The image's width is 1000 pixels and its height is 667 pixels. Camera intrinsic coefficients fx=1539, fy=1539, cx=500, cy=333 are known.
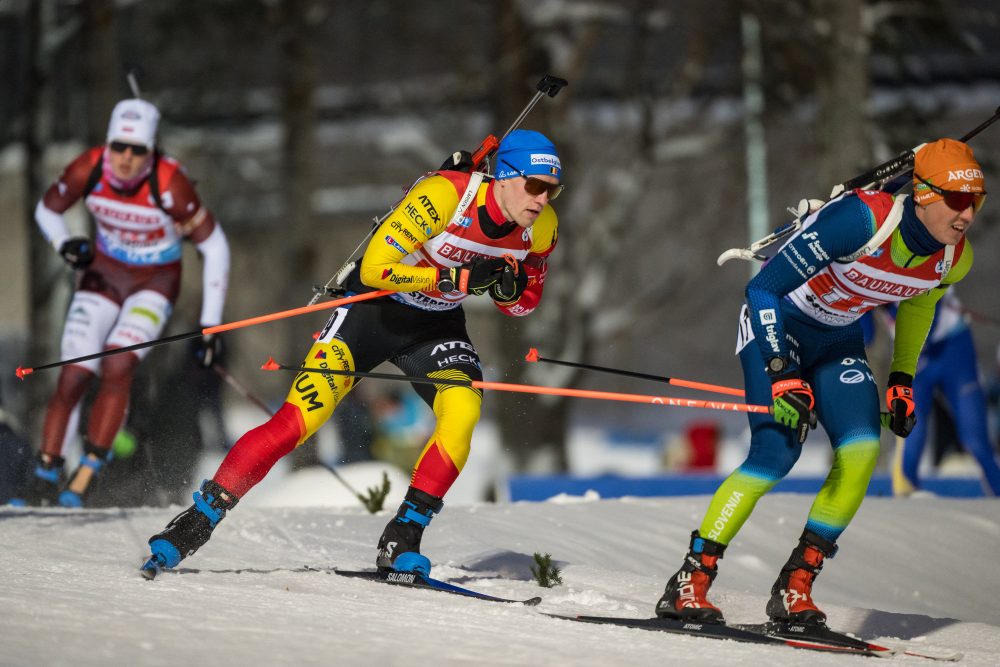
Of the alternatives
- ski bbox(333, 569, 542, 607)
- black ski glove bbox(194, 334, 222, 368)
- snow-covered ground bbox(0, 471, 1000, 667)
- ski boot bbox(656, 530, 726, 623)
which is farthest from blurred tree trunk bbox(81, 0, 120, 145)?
ski boot bbox(656, 530, 726, 623)

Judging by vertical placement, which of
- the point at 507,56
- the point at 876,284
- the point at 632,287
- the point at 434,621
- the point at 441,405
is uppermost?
the point at 507,56

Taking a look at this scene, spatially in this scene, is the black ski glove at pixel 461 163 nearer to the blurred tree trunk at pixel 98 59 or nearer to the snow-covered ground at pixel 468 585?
the snow-covered ground at pixel 468 585

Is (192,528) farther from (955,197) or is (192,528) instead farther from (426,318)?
(955,197)

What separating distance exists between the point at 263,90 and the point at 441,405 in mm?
19466

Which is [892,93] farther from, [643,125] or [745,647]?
[745,647]

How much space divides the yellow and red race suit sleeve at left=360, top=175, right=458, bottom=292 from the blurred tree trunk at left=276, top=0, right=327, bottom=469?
488 inches

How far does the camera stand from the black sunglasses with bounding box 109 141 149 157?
30.0 ft

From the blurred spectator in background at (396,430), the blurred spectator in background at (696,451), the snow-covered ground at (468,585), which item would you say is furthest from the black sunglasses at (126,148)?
the blurred spectator in background at (696,451)

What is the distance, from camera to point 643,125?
62.6ft

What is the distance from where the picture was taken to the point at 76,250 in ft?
30.5

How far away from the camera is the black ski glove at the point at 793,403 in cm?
568

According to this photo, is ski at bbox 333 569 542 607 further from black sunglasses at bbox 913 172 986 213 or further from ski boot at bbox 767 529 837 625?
black sunglasses at bbox 913 172 986 213

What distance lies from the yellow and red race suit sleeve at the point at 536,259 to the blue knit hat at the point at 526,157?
1.16ft

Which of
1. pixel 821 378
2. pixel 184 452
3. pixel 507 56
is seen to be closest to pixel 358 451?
pixel 184 452
